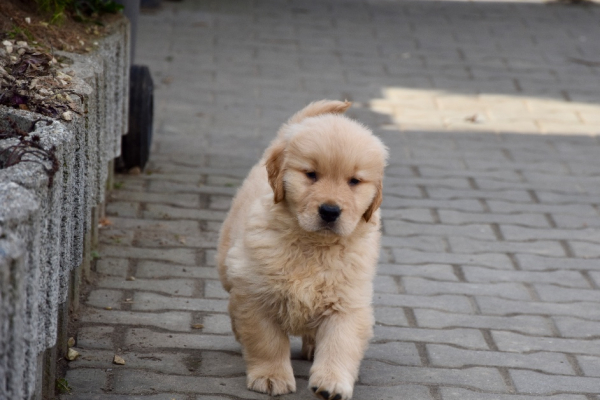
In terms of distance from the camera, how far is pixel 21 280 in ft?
7.00

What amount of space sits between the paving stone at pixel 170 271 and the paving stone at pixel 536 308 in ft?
4.51

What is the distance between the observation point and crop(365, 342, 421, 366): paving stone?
3.75 metres

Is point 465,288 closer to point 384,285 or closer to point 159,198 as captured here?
point 384,285

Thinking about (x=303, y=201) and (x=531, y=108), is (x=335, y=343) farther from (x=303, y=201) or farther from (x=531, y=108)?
(x=531, y=108)

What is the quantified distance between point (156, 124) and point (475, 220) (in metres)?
2.79

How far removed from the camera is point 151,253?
471cm

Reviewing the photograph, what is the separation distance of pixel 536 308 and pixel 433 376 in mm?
986

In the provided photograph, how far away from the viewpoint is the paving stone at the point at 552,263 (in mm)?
4879

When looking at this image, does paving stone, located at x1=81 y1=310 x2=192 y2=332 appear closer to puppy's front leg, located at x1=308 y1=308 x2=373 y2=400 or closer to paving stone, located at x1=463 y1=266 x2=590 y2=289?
puppy's front leg, located at x1=308 y1=308 x2=373 y2=400

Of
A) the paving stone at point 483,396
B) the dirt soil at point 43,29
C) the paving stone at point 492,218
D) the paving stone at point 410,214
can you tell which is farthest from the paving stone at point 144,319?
the paving stone at point 492,218

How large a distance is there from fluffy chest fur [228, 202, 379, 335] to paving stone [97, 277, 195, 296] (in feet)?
3.44

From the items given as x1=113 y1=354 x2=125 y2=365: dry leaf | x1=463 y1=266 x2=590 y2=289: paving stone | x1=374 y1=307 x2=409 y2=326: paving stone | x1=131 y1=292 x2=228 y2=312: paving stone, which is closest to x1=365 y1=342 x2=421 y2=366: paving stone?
x1=374 y1=307 x2=409 y2=326: paving stone

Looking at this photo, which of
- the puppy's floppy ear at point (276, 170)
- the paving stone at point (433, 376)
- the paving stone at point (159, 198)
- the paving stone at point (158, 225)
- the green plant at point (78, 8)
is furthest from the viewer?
the paving stone at point (159, 198)

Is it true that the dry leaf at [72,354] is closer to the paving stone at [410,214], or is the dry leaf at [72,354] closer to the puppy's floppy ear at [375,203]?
the puppy's floppy ear at [375,203]
